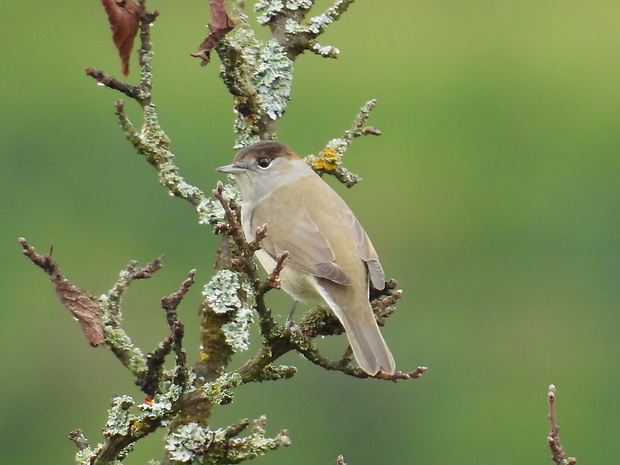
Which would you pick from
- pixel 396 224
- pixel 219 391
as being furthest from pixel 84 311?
pixel 396 224

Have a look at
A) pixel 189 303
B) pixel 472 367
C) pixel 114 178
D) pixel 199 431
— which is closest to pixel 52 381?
pixel 189 303

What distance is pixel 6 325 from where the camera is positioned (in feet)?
29.0

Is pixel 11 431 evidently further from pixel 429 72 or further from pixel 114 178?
pixel 429 72

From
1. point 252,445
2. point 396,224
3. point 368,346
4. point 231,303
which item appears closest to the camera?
point 252,445

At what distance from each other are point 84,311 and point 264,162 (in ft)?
4.88

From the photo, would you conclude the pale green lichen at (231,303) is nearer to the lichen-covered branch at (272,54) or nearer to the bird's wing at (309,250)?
the bird's wing at (309,250)

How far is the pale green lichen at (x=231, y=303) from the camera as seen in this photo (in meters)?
4.17

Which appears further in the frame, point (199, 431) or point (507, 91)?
point (507, 91)

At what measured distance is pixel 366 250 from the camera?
484 centimetres

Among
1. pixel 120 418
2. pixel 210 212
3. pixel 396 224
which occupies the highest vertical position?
pixel 396 224

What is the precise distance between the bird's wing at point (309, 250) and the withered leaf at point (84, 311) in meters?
1.14

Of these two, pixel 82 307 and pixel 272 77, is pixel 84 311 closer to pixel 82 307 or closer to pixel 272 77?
pixel 82 307

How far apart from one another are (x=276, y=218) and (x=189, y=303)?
3546 millimetres

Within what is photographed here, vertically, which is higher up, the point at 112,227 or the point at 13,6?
the point at 13,6
